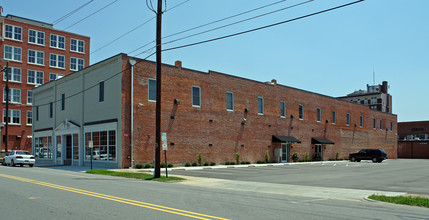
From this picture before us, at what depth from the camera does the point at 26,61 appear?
60.5 meters

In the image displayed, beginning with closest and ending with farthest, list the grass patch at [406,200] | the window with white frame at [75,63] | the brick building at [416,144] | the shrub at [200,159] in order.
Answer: the grass patch at [406,200] < the shrub at [200,159] < the window with white frame at [75,63] < the brick building at [416,144]

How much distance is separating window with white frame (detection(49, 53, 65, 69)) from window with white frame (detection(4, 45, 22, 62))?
16.9ft

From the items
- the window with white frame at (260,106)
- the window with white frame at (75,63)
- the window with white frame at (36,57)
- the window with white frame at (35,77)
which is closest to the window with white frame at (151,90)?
the window with white frame at (260,106)

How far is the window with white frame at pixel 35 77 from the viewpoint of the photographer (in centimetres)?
6066

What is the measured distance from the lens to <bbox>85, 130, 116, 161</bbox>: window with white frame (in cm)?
3020

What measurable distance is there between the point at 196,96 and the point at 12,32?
3964 cm

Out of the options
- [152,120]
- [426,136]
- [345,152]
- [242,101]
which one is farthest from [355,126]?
[426,136]

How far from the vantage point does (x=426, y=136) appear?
90688 millimetres

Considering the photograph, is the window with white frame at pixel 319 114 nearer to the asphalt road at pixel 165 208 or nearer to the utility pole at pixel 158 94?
the utility pole at pixel 158 94

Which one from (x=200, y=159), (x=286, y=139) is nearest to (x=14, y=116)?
(x=200, y=159)

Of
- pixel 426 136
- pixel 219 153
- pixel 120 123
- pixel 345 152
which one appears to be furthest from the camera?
pixel 426 136

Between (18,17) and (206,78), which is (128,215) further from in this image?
(18,17)

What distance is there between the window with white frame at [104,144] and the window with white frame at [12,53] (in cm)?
3365

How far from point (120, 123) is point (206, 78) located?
32.9 feet
